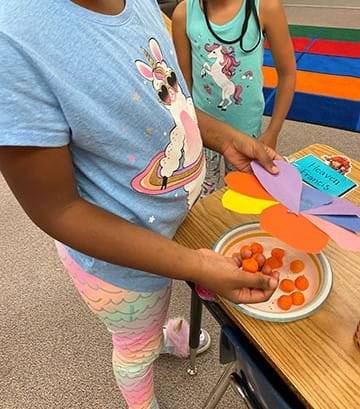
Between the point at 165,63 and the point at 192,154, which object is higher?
the point at 165,63

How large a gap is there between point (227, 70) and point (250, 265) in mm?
669

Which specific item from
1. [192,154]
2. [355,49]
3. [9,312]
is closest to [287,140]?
[355,49]

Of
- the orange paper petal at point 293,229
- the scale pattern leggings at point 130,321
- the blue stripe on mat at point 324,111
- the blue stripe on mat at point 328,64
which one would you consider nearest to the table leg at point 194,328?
the scale pattern leggings at point 130,321

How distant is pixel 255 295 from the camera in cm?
56

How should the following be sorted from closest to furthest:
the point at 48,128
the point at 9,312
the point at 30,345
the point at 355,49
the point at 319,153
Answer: the point at 48,128
the point at 319,153
the point at 30,345
the point at 9,312
the point at 355,49

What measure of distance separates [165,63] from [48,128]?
235 millimetres

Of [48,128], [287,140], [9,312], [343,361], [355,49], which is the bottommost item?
[9,312]

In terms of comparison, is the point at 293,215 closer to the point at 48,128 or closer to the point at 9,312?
the point at 48,128

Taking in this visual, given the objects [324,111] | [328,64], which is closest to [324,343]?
[324,111]

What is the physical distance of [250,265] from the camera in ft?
1.99

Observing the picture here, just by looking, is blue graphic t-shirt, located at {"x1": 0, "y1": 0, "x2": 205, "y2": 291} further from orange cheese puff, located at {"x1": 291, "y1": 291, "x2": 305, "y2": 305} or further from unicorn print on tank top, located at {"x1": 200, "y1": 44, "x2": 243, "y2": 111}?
unicorn print on tank top, located at {"x1": 200, "y1": 44, "x2": 243, "y2": 111}

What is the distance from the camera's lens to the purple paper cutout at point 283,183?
618mm

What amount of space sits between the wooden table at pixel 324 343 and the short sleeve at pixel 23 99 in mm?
346

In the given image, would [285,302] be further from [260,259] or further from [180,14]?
[180,14]
